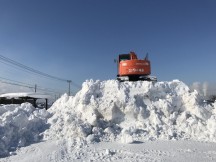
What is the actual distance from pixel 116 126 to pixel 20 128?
3256mm

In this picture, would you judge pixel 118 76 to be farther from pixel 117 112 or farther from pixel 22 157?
pixel 22 157

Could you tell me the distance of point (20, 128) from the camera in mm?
8852

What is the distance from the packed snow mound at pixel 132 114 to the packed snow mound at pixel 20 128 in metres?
0.39

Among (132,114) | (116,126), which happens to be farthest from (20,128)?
(132,114)

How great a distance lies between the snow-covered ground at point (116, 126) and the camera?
25.3 feet

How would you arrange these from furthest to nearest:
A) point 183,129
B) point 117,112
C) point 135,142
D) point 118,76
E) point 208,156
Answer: point 118,76
point 117,112
point 183,129
point 135,142
point 208,156

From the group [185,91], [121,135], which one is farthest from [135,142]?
[185,91]

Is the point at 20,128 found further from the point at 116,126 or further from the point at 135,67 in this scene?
the point at 135,67

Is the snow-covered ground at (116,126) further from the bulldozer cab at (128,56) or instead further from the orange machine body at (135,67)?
the bulldozer cab at (128,56)

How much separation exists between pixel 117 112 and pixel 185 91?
9.28ft

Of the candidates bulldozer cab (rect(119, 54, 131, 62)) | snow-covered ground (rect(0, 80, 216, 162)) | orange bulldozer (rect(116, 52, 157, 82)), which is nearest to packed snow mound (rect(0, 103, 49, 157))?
snow-covered ground (rect(0, 80, 216, 162))

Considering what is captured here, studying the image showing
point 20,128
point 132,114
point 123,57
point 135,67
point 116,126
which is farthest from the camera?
point 123,57

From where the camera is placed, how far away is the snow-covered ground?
25.3 ft

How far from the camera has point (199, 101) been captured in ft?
33.4
